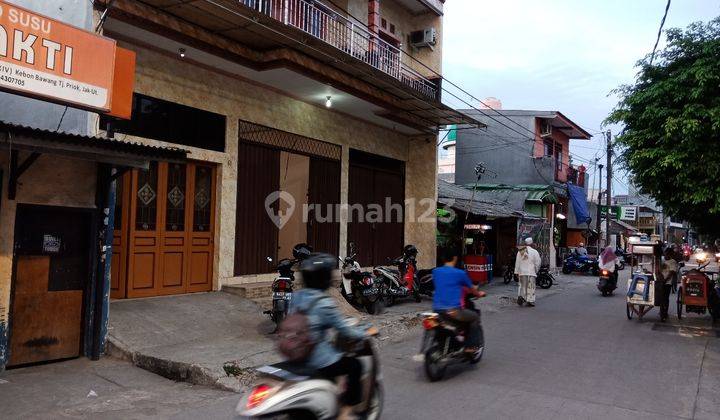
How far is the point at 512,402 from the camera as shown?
17.9ft

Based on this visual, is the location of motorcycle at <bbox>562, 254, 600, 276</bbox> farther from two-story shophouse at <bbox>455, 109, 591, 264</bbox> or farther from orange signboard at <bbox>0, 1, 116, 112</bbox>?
orange signboard at <bbox>0, 1, 116, 112</bbox>

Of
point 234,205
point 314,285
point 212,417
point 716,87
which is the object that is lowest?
point 212,417

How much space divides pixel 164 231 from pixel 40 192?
314cm

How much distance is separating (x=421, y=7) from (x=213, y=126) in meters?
9.11

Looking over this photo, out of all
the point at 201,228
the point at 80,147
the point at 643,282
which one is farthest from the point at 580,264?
the point at 80,147

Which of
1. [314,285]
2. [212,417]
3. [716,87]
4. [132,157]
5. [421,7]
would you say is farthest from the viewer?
[421,7]

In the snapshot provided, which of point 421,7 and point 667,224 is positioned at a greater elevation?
point 421,7

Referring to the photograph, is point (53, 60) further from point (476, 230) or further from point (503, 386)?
point (476, 230)

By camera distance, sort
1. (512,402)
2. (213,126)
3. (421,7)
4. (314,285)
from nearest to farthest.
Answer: (314,285), (512,402), (213,126), (421,7)

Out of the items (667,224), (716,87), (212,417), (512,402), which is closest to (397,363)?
(512,402)

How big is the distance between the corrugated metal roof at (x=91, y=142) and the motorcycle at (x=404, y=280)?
234 inches

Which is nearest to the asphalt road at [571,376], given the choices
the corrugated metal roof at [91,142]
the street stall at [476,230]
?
the corrugated metal roof at [91,142]

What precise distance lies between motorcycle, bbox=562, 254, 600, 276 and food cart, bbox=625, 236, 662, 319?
42.3 ft

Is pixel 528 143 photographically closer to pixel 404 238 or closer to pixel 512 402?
pixel 404 238
